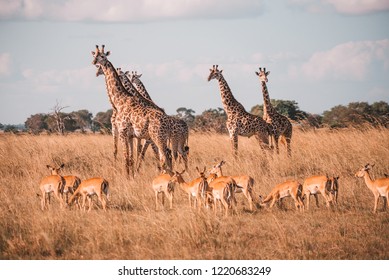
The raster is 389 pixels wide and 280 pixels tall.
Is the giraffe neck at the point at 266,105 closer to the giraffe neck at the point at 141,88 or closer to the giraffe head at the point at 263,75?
the giraffe head at the point at 263,75

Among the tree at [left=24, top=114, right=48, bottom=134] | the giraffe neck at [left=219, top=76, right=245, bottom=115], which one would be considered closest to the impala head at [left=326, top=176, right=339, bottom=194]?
the giraffe neck at [left=219, top=76, right=245, bottom=115]

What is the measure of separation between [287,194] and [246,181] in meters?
0.66

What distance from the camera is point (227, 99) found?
14.7 m

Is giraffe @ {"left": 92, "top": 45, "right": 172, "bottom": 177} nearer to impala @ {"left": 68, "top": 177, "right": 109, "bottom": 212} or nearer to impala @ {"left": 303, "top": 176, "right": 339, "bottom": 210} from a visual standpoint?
impala @ {"left": 68, "top": 177, "right": 109, "bottom": 212}

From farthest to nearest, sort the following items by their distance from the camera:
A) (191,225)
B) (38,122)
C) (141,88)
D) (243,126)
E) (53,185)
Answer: (38,122)
(141,88)
(243,126)
(53,185)
(191,225)

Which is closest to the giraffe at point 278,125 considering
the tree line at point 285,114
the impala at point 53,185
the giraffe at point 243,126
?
the giraffe at point 243,126

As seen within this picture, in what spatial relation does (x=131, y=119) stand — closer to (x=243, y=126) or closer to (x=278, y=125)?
(x=243, y=126)

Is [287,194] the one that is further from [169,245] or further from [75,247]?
[75,247]

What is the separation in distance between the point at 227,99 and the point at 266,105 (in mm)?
1120

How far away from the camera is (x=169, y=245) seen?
7.07 m

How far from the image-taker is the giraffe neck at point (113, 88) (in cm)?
1301

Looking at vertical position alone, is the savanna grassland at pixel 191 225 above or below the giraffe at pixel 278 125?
below

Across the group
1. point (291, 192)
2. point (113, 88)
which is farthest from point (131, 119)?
point (291, 192)

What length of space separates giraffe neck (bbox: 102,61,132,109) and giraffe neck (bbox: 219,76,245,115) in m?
2.80
